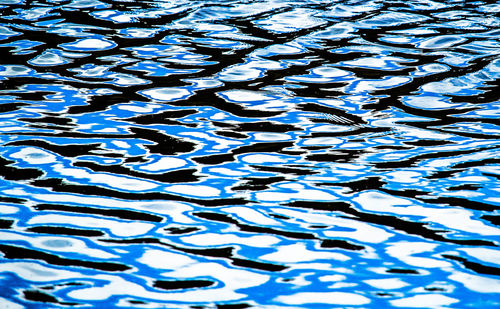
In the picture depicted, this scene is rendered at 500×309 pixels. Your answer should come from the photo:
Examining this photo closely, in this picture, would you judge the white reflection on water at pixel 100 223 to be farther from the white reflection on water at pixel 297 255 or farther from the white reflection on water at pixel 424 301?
the white reflection on water at pixel 424 301

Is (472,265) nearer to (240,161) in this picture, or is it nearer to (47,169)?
(240,161)

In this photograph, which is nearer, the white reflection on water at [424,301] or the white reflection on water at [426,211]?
the white reflection on water at [424,301]

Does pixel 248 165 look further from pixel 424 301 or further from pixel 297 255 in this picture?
pixel 424 301

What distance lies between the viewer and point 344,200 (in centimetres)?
291

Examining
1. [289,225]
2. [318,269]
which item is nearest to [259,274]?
[318,269]

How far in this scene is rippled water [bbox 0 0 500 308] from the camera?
231 centimetres

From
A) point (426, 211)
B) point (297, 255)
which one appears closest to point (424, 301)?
point (297, 255)

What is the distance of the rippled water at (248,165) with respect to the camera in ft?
7.57

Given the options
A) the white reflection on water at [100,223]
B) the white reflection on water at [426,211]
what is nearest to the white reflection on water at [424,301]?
the white reflection on water at [426,211]

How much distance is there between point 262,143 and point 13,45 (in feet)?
9.36

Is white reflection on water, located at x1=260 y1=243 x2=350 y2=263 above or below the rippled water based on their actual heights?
below

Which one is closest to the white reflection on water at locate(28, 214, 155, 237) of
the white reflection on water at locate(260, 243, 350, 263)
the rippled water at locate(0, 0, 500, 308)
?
the rippled water at locate(0, 0, 500, 308)

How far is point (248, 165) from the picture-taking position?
3.32 m

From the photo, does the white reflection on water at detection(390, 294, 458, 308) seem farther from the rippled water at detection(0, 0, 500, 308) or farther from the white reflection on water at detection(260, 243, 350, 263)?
the white reflection on water at detection(260, 243, 350, 263)
